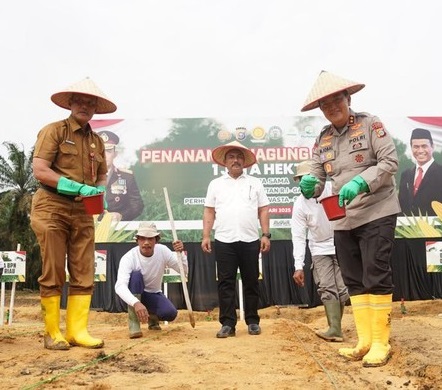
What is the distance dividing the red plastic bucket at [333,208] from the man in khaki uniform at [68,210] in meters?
1.35

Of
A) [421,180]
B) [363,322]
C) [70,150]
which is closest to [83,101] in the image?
[70,150]

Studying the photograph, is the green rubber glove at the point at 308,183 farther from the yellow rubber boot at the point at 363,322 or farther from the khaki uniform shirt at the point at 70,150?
the khaki uniform shirt at the point at 70,150

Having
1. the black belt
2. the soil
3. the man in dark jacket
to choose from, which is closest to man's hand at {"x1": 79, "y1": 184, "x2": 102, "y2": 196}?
the black belt

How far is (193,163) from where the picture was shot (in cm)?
1057

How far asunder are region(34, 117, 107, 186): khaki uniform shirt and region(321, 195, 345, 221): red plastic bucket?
60.8 inches

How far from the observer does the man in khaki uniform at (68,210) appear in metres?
2.86

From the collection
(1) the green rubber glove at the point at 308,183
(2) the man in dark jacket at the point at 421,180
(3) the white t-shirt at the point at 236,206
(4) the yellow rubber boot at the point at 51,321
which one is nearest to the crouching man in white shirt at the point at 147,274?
(3) the white t-shirt at the point at 236,206

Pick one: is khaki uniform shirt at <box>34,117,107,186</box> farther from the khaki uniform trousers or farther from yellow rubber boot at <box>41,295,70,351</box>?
yellow rubber boot at <box>41,295,70,351</box>

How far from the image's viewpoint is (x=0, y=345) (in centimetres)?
299

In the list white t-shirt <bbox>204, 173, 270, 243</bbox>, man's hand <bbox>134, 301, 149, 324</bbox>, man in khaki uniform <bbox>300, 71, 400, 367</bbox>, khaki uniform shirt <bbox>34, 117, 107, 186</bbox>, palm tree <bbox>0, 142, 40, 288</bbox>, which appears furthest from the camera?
palm tree <bbox>0, 142, 40, 288</bbox>

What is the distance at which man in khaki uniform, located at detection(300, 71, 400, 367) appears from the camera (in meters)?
2.44

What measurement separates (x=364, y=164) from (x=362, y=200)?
20cm

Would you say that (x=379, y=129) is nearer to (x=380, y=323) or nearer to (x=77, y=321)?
(x=380, y=323)

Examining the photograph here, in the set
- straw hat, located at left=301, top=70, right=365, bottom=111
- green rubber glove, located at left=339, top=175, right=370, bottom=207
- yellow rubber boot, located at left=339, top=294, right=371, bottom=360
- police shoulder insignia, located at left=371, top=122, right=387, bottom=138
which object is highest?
straw hat, located at left=301, top=70, right=365, bottom=111
